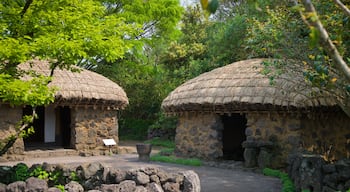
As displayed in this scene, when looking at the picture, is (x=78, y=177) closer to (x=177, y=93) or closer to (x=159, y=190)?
(x=159, y=190)

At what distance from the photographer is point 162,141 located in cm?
1980

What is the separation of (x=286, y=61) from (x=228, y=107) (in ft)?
10.4

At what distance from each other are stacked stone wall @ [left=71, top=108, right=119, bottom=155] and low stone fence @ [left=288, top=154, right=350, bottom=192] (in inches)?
355

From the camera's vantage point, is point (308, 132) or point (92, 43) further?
point (308, 132)

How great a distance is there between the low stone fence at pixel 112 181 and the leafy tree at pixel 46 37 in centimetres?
137

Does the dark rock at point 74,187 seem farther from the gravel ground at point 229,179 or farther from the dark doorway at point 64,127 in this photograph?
the dark doorway at point 64,127

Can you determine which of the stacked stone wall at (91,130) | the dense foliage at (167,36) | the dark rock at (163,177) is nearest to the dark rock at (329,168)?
the dense foliage at (167,36)

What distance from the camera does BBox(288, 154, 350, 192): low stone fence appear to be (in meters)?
6.78

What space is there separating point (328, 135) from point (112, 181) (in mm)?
6229

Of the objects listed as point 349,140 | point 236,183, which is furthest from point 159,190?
point 349,140

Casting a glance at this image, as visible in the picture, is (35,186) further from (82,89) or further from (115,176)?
(82,89)

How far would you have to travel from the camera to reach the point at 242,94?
11.1 metres

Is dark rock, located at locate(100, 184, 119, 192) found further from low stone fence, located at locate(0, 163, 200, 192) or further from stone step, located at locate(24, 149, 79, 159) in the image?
stone step, located at locate(24, 149, 79, 159)

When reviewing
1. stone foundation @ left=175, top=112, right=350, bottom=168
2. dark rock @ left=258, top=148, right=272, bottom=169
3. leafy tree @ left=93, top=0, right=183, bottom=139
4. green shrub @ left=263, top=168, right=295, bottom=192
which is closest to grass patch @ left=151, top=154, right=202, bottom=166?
stone foundation @ left=175, top=112, right=350, bottom=168
